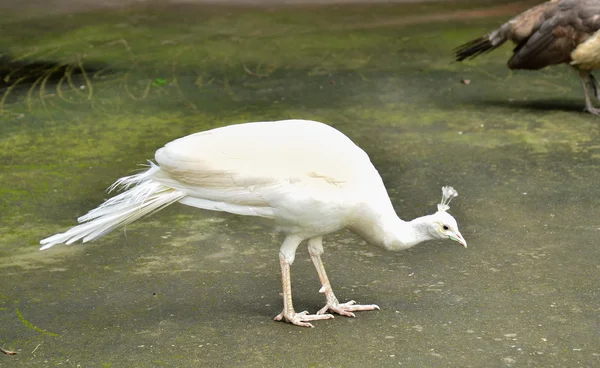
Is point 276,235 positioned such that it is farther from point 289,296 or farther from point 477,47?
point 477,47

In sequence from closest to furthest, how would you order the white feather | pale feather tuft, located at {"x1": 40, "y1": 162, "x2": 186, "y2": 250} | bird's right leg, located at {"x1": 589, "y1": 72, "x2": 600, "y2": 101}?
the white feather < pale feather tuft, located at {"x1": 40, "y1": 162, "x2": 186, "y2": 250} < bird's right leg, located at {"x1": 589, "y1": 72, "x2": 600, "y2": 101}

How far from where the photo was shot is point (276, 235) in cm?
514

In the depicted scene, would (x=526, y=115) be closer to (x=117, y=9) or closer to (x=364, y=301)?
(x=364, y=301)

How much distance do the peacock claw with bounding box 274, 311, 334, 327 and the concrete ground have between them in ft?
0.12

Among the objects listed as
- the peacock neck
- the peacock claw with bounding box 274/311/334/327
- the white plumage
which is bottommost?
the peacock claw with bounding box 274/311/334/327

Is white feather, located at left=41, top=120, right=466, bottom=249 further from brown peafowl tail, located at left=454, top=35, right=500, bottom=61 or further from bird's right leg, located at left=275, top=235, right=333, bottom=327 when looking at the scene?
brown peafowl tail, located at left=454, top=35, right=500, bottom=61

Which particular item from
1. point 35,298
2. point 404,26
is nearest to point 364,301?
point 35,298

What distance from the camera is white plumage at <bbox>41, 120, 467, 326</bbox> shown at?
3.95 metres

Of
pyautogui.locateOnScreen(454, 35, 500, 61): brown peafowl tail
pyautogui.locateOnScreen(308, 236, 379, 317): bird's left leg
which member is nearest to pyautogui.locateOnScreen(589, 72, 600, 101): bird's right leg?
pyautogui.locateOnScreen(454, 35, 500, 61): brown peafowl tail

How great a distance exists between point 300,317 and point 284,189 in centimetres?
58

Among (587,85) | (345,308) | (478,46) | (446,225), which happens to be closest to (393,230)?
(446,225)

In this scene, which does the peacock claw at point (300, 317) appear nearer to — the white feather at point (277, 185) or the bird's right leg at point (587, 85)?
the white feather at point (277, 185)

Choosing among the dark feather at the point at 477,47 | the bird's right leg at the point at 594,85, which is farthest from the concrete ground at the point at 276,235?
the dark feather at the point at 477,47

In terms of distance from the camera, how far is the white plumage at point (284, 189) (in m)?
3.95
